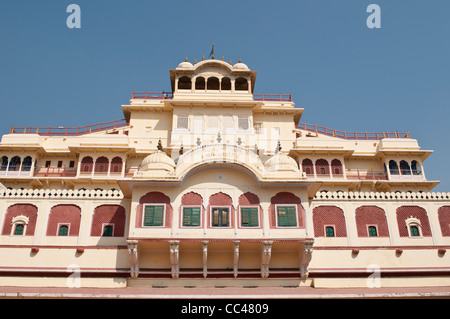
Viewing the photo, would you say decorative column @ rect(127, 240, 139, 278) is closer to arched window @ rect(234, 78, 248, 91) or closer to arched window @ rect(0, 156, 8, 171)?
arched window @ rect(0, 156, 8, 171)

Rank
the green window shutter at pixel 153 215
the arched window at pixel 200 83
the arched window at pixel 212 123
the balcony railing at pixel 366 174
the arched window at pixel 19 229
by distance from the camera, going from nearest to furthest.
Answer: the green window shutter at pixel 153 215 → the arched window at pixel 19 229 → the balcony railing at pixel 366 174 → the arched window at pixel 212 123 → the arched window at pixel 200 83

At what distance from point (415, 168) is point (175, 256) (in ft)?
69.7

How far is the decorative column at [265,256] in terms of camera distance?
799 inches

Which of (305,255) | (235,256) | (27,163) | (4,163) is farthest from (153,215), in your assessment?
(4,163)

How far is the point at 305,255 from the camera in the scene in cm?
2055

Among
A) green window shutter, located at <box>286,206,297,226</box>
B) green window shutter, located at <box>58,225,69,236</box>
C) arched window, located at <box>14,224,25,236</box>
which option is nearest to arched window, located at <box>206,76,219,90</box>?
green window shutter, located at <box>286,206,297,226</box>

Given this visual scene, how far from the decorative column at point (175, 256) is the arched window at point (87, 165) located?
13910mm

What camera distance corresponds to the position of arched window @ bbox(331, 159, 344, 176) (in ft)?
106

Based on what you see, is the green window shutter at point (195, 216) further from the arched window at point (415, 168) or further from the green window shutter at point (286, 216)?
the arched window at point (415, 168)

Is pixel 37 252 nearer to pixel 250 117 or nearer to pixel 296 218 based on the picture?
pixel 296 218

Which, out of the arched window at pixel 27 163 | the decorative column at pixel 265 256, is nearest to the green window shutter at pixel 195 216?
the decorative column at pixel 265 256

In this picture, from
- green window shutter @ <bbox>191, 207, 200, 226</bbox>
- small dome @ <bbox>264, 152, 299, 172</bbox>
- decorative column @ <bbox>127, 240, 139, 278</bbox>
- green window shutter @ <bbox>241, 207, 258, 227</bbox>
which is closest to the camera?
decorative column @ <bbox>127, 240, 139, 278</bbox>

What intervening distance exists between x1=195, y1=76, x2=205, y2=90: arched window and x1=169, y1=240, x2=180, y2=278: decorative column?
1860cm
